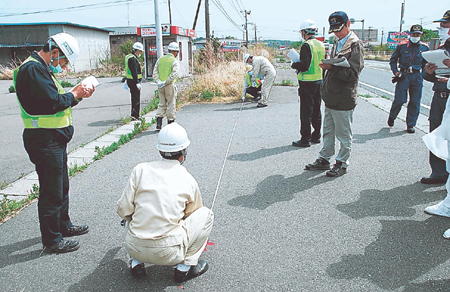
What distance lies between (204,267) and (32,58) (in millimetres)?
2369

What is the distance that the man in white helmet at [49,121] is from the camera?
10.1ft

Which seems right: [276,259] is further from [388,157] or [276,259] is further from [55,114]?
[388,157]

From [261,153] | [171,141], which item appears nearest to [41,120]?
[171,141]

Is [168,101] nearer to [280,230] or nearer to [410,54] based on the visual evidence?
[410,54]

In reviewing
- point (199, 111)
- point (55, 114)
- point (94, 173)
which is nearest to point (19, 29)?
point (199, 111)

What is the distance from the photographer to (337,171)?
199 inches

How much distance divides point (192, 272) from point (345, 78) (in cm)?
319

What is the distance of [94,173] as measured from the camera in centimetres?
557

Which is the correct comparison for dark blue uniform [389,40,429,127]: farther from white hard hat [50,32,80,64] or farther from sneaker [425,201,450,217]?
white hard hat [50,32,80,64]

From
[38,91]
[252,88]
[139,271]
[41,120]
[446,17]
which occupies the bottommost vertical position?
[139,271]

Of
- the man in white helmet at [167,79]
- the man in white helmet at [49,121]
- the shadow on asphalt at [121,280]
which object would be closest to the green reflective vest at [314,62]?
the man in white helmet at [167,79]

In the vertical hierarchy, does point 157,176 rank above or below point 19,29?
below

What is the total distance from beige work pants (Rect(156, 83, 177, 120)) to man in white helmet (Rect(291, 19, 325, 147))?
10.1 feet

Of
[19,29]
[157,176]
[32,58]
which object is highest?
[19,29]
